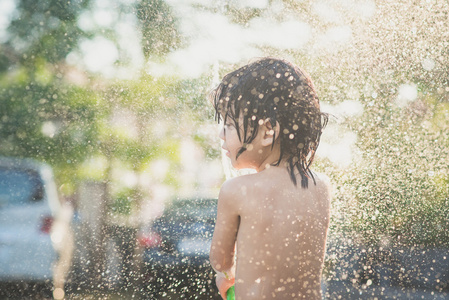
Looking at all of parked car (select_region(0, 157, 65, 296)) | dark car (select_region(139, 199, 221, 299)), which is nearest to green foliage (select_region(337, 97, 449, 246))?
dark car (select_region(139, 199, 221, 299))

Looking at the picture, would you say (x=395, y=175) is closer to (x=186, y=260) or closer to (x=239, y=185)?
(x=186, y=260)

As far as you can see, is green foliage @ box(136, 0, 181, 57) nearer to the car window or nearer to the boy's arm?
the car window

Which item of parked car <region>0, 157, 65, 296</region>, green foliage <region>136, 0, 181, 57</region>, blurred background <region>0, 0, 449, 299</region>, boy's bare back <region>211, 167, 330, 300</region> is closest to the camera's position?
boy's bare back <region>211, 167, 330, 300</region>

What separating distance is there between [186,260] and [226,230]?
4.58 metres

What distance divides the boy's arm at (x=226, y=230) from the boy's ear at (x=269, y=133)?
0.66 feet

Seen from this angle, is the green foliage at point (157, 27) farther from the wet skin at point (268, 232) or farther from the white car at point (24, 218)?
the wet skin at point (268, 232)

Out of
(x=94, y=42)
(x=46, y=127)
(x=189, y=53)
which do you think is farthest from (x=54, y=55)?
(x=189, y=53)

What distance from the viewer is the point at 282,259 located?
1433 mm

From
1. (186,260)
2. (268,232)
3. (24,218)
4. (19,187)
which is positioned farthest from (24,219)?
(268,232)

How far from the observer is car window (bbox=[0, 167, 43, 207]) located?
496 cm

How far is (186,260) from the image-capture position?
5863 millimetres

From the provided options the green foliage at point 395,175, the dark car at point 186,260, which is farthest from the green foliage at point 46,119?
the green foliage at point 395,175

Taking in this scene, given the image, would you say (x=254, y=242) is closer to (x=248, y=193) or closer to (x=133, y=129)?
(x=248, y=193)

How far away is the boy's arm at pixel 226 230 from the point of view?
1.49m
